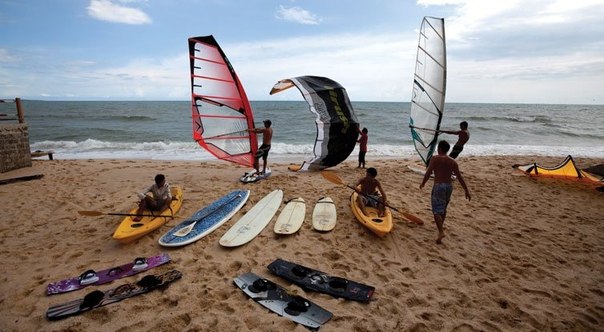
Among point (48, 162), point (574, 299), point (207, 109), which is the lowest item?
point (574, 299)

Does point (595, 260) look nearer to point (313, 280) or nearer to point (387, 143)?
point (313, 280)

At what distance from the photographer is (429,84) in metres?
6.82

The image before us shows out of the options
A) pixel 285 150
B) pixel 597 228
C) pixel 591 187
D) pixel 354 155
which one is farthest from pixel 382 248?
pixel 285 150

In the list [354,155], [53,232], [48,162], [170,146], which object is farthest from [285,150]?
[53,232]

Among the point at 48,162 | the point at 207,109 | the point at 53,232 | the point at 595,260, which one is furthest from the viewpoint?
the point at 48,162

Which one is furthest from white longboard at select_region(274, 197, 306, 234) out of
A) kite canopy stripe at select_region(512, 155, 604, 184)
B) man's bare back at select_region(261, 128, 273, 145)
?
kite canopy stripe at select_region(512, 155, 604, 184)

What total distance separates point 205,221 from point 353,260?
241cm

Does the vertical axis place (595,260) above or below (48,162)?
below

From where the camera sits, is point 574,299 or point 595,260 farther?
point 595,260

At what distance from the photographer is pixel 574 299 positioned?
136 inches

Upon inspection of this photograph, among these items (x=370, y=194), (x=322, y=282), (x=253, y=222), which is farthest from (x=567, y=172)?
(x=253, y=222)

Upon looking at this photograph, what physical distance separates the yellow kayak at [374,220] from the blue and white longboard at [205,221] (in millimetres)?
2091

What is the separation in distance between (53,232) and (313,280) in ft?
13.5

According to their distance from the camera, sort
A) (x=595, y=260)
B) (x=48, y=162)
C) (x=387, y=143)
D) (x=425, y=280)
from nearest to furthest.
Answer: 1. (x=425, y=280)
2. (x=595, y=260)
3. (x=48, y=162)
4. (x=387, y=143)
